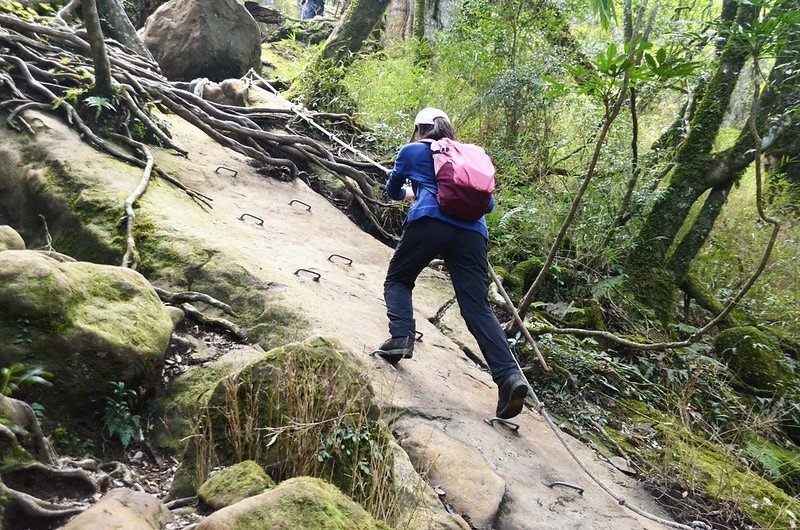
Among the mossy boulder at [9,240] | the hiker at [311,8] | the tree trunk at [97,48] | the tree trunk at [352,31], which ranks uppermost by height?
the hiker at [311,8]

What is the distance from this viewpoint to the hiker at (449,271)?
177 inches

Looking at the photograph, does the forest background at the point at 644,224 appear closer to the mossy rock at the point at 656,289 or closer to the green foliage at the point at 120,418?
the mossy rock at the point at 656,289

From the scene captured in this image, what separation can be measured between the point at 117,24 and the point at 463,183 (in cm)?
642

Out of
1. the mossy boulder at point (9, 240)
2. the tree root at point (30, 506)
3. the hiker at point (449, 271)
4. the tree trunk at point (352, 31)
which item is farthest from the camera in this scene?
the tree trunk at point (352, 31)

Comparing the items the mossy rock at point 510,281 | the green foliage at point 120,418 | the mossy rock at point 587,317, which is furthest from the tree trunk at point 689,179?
the green foliage at point 120,418

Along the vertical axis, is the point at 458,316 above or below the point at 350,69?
below

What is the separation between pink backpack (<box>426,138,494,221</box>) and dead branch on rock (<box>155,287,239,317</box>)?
1.73 m

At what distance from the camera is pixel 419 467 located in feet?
11.8

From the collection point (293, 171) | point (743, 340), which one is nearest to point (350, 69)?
point (293, 171)

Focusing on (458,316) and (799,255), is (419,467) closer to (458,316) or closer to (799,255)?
(458,316)

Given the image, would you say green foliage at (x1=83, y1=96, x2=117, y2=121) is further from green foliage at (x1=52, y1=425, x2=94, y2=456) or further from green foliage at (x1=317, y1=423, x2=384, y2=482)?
green foliage at (x1=317, y1=423, x2=384, y2=482)

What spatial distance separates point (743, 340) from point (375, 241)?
4647 mm

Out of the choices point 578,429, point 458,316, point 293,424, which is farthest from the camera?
point 458,316

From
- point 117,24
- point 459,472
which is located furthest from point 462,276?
point 117,24
